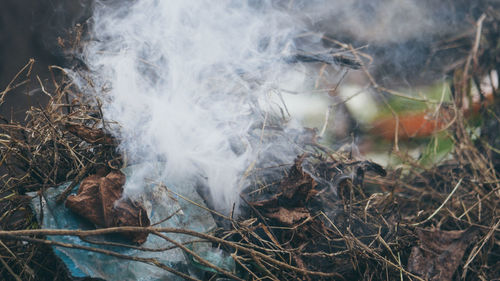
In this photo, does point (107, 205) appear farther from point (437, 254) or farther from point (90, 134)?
point (437, 254)

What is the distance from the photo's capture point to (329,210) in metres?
1.91

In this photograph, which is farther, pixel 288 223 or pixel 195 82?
pixel 195 82

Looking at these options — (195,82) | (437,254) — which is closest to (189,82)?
(195,82)

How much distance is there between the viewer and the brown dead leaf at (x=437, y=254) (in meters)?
1.73

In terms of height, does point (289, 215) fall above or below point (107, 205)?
below

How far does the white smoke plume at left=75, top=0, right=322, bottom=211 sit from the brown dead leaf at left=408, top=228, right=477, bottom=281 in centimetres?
77

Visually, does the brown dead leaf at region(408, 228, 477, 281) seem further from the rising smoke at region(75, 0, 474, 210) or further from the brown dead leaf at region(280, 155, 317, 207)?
the rising smoke at region(75, 0, 474, 210)

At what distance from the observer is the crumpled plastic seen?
1.37 m

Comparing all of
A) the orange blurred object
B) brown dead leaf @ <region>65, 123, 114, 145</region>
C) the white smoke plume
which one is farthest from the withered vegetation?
the orange blurred object

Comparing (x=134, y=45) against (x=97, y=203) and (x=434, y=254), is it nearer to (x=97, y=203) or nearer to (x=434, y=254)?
(x=97, y=203)

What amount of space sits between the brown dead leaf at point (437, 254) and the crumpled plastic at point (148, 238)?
0.87 metres

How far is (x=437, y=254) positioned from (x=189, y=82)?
1533 mm

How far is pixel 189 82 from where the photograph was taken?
6.86 feet

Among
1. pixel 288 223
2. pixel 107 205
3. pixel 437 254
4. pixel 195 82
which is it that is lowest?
pixel 437 254
